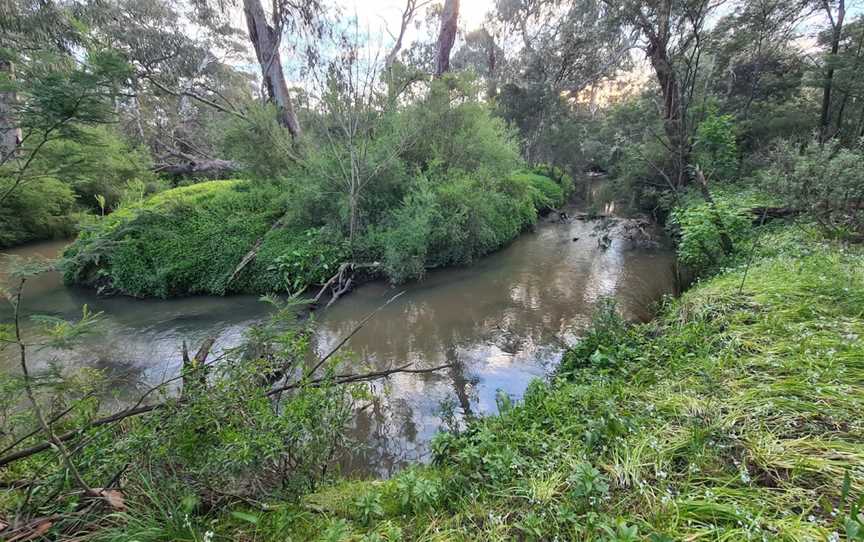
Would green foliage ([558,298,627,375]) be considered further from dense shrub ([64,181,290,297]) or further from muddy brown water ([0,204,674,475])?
dense shrub ([64,181,290,297])

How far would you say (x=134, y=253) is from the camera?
25.2 ft

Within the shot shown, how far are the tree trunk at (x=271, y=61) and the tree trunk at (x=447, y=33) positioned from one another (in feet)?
16.4

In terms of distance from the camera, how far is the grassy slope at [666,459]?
1.67m

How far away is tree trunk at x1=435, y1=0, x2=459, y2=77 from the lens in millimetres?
11859

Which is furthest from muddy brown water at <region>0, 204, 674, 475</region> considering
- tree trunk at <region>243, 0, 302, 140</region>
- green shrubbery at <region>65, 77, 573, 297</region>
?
tree trunk at <region>243, 0, 302, 140</region>

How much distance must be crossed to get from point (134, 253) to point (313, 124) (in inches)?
196

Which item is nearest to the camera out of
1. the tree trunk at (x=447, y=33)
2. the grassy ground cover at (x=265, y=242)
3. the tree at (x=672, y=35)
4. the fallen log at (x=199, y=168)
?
the grassy ground cover at (x=265, y=242)

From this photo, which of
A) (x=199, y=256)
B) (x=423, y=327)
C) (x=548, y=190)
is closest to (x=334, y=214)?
(x=199, y=256)

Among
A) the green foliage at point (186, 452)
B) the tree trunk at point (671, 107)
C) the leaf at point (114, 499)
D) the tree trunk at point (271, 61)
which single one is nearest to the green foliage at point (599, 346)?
the green foliage at point (186, 452)

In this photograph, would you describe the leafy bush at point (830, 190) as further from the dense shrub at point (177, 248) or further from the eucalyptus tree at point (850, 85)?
the dense shrub at point (177, 248)

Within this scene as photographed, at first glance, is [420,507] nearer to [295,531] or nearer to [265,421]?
[295,531]

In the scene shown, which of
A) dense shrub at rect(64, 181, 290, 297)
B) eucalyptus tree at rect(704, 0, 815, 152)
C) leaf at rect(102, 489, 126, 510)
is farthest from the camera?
eucalyptus tree at rect(704, 0, 815, 152)

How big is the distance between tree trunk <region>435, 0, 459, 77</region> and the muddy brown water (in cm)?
728

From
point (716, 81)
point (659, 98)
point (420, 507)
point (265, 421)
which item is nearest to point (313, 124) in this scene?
point (265, 421)
